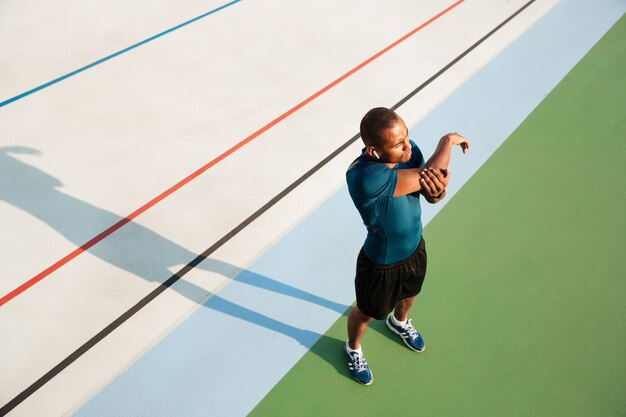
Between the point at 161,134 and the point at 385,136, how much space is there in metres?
3.26

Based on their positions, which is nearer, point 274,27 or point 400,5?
point 274,27

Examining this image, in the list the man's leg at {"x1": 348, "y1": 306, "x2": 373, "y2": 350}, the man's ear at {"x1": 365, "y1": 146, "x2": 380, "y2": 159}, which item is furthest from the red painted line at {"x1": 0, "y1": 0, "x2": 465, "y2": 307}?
the man's ear at {"x1": 365, "y1": 146, "x2": 380, "y2": 159}

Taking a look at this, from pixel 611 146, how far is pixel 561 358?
245 cm

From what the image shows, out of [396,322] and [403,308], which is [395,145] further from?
[396,322]

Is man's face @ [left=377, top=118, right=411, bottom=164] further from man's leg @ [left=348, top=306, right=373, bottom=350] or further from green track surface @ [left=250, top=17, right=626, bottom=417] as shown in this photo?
green track surface @ [left=250, top=17, right=626, bottom=417]

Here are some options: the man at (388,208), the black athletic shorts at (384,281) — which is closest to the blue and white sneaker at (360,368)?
the man at (388,208)

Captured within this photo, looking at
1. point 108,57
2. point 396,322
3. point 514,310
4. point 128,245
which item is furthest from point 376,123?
point 108,57

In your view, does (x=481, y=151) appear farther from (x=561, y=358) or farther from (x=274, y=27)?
(x=274, y=27)

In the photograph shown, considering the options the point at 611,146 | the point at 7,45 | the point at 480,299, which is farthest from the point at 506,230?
the point at 7,45

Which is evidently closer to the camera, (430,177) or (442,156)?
(430,177)

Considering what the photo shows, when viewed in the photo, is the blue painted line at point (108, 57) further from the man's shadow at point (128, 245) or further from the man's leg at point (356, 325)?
the man's leg at point (356, 325)

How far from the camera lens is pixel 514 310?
3.41 metres

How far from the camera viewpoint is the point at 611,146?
4707 millimetres

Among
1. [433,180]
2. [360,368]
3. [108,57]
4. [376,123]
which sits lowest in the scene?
[360,368]
